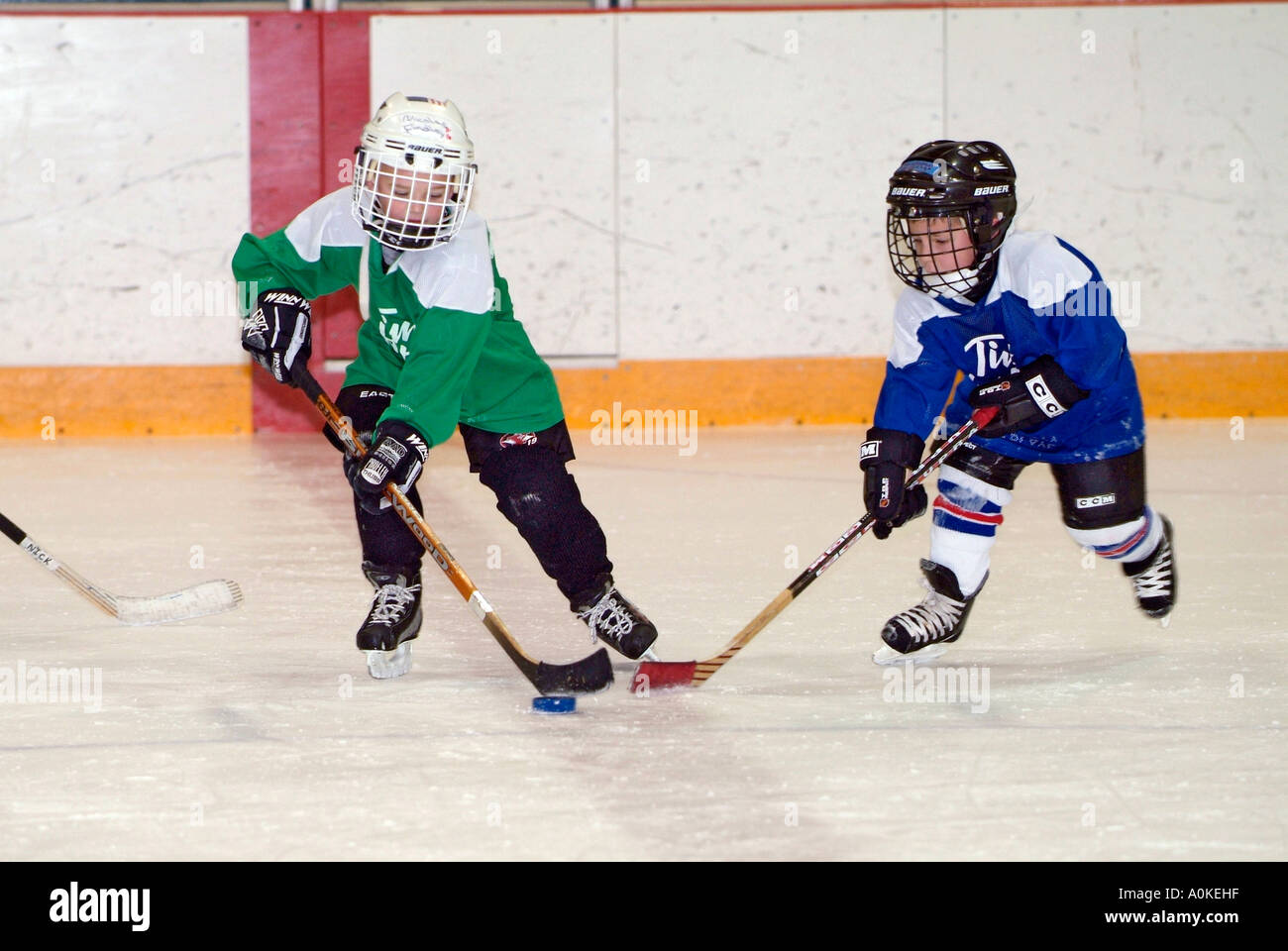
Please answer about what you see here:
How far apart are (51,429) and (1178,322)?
14.9ft

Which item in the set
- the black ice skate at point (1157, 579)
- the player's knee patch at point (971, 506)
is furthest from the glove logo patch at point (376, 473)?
the black ice skate at point (1157, 579)

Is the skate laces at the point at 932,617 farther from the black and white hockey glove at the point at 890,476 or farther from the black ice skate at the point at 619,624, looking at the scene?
the black ice skate at the point at 619,624

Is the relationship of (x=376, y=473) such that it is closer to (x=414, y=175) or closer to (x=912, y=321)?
(x=414, y=175)

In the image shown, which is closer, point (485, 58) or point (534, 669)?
point (534, 669)

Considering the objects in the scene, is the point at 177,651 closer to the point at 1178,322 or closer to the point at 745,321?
the point at 745,321

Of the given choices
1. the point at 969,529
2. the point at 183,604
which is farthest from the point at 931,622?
the point at 183,604

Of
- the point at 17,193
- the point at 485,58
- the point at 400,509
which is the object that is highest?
the point at 485,58

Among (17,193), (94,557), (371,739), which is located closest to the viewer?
(371,739)

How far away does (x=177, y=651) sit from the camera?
9.83 ft

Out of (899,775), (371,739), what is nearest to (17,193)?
(371,739)

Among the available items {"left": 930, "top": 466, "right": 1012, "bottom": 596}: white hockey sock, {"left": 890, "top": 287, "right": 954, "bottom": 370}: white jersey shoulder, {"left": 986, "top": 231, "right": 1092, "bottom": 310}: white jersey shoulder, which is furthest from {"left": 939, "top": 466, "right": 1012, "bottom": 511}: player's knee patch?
{"left": 986, "top": 231, "right": 1092, "bottom": 310}: white jersey shoulder

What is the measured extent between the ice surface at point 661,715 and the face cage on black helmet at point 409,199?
2.39 feet

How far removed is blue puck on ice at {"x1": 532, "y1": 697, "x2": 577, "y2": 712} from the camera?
2.55 metres

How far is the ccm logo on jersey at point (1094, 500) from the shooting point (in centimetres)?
298
